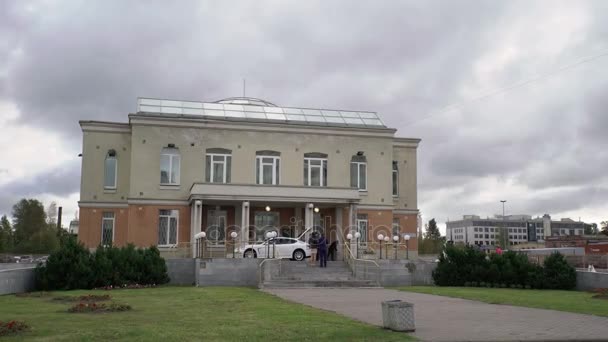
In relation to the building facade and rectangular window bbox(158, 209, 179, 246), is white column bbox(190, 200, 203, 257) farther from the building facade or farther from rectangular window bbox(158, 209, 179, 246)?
rectangular window bbox(158, 209, 179, 246)

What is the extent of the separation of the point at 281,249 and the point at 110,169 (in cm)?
1289

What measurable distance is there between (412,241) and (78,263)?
2336 centimetres

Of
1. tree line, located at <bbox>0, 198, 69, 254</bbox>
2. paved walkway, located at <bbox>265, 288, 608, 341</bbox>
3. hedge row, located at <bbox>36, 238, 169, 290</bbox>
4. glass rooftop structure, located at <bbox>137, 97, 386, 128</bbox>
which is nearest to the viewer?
paved walkway, located at <bbox>265, 288, 608, 341</bbox>

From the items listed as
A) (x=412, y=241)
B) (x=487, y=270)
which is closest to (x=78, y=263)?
(x=487, y=270)

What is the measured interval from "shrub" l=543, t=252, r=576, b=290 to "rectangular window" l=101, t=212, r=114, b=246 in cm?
2437

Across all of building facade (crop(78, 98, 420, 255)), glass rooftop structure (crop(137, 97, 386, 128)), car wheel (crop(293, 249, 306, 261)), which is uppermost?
glass rooftop structure (crop(137, 97, 386, 128))

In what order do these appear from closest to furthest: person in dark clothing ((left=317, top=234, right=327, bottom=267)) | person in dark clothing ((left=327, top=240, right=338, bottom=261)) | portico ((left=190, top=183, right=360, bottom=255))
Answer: person in dark clothing ((left=317, top=234, right=327, bottom=267)) < person in dark clothing ((left=327, top=240, right=338, bottom=261)) < portico ((left=190, top=183, right=360, bottom=255))

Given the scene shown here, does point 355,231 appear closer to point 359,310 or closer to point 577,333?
point 359,310

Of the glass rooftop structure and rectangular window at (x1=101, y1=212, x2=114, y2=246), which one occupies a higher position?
the glass rooftop structure

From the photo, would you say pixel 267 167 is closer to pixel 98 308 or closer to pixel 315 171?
pixel 315 171

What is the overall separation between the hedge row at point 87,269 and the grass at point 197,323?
23.8 feet

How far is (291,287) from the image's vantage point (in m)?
25.7

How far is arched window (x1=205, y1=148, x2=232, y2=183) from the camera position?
37.0m

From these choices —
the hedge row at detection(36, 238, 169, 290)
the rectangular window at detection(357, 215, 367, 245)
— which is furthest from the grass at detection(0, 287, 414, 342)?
the rectangular window at detection(357, 215, 367, 245)
